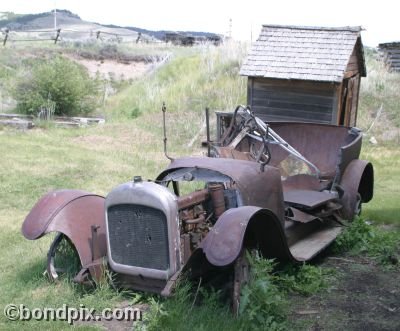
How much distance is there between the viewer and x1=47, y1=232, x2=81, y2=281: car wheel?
18.4ft

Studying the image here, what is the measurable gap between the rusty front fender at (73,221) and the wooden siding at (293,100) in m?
8.44

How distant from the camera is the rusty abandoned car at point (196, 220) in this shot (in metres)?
4.86

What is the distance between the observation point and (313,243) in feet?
21.1

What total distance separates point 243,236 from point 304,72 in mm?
9044

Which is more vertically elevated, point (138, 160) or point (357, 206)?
point (357, 206)

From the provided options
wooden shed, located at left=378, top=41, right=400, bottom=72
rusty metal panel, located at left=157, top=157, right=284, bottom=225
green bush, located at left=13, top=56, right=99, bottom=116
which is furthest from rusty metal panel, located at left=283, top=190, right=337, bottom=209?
wooden shed, located at left=378, top=41, right=400, bottom=72

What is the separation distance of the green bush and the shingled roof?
21.3ft

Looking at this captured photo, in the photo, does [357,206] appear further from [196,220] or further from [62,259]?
[62,259]

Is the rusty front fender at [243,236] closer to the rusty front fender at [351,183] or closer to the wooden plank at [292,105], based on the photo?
the rusty front fender at [351,183]

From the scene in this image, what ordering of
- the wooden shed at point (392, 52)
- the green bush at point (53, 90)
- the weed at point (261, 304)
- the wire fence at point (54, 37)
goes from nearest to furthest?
the weed at point (261, 304)
the green bush at point (53, 90)
the wooden shed at point (392, 52)
the wire fence at point (54, 37)

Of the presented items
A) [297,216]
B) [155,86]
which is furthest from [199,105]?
[297,216]

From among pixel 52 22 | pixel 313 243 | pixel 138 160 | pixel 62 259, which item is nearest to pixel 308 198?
pixel 313 243

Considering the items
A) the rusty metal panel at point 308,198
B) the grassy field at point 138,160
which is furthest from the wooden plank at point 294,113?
the rusty metal panel at point 308,198
